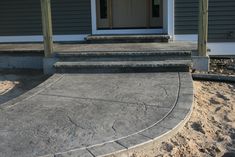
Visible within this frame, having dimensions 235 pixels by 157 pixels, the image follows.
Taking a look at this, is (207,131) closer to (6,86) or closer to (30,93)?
(30,93)

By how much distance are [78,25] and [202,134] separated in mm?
5315

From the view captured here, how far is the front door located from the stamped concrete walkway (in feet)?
11.1

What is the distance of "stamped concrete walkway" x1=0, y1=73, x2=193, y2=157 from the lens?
337 cm

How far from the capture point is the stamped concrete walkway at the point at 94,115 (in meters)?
3.37

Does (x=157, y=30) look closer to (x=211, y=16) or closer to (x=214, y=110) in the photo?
(x=211, y=16)

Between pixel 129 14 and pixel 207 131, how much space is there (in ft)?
18.4

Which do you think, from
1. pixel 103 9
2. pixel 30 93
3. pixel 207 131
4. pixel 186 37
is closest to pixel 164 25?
pixel 186 37

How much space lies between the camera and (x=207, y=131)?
3.95 meters

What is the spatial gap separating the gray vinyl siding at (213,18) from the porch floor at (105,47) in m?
0.67

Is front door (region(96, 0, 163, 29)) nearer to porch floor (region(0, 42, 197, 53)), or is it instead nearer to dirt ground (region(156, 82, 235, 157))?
porch floor (region(0, 42, 197, 53))

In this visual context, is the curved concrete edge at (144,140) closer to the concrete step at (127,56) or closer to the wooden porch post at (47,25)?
the concrete step at (127,56)

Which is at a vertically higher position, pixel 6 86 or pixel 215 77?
Result: pixel 215 77

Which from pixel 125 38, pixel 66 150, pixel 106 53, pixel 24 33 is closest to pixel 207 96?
pixel 106 53

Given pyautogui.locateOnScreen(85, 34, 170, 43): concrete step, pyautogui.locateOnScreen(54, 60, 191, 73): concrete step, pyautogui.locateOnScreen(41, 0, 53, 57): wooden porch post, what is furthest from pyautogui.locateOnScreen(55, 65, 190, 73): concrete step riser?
pyautogui.locateOnScreen(85, 34, 170, 43): concrete step
